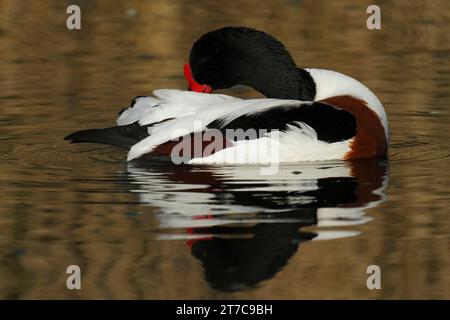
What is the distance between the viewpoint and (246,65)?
9227 millimetres

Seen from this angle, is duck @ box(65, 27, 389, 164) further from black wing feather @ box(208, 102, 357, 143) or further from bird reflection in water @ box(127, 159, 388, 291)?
bird reflection in water @ box(127, 159, 388, 291)

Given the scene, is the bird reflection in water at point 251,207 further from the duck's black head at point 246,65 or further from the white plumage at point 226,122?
the duck's black head at point 246,65

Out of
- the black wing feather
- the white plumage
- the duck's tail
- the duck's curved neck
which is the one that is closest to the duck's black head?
the duck's curved neck

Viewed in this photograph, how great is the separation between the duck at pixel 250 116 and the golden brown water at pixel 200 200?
136 millimetres

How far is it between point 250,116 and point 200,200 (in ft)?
3.13

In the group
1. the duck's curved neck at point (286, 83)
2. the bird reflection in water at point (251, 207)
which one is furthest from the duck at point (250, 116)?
the bird reflection in water at point (251, 207)

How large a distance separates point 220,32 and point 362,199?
1852 millimetres

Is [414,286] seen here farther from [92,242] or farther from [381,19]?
[381,19]

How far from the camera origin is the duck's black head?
917 centimetres

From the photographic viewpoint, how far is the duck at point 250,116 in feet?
28.3

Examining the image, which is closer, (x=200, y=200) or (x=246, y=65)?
(x=200, y=200)

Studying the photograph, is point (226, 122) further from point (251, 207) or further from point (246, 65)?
point (251, 207)

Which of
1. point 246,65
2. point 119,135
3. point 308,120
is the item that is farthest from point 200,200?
point 246,65

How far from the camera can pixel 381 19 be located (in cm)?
1445
